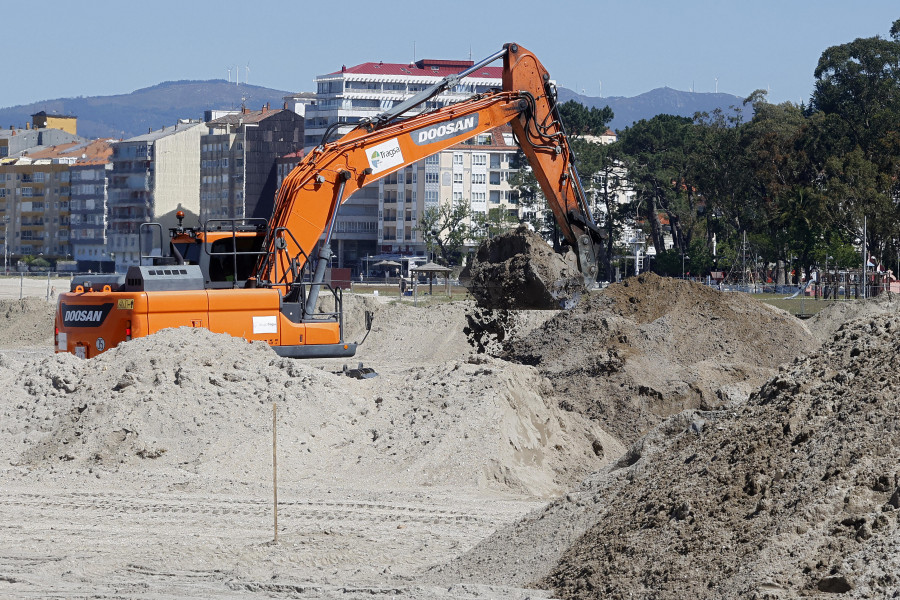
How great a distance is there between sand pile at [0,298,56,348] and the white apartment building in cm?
6282

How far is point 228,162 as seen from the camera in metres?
126

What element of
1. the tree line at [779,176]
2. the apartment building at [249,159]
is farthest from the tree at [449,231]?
the apartment building at [249,159]

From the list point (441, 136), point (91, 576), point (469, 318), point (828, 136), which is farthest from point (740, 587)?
point (828, 136)

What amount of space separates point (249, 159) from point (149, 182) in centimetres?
1099

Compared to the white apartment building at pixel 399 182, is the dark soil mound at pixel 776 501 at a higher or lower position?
lower

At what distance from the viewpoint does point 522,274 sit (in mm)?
21922

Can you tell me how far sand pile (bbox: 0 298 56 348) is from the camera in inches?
1431

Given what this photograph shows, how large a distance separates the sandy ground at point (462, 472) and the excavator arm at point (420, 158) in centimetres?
178

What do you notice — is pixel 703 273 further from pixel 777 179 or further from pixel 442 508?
pixel 442 508

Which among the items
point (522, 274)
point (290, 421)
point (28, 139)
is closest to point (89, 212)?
point (28, 139)

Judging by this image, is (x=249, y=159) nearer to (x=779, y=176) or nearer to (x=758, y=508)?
(x=779, y=176)

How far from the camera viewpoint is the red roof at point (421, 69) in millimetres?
131500

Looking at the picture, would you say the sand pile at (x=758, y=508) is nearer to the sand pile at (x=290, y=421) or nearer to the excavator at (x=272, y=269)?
the sand pile at (x=290, y=421)

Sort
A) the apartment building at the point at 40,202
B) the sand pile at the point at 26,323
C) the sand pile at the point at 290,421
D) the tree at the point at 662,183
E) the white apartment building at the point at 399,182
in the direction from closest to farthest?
the sand pile at the point at 290,421 < the sand pile at the point at 26,323 < the tree at the point at 662,183 < the white apartment building at the point at 399,182 < the apartment building at the point at 40,202
